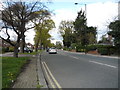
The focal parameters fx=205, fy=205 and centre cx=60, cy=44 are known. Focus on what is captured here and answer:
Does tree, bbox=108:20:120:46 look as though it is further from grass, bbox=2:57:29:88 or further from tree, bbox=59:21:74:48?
Answer: tree, bbox=59:21:74:48

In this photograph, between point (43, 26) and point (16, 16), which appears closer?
point (16, 16)

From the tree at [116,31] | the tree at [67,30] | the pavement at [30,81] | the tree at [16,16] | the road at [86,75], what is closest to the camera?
the pavement at [30,81]

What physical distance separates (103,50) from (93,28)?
56.5 meters

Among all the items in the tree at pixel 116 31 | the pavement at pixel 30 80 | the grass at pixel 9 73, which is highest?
the tree at pixel 116 31

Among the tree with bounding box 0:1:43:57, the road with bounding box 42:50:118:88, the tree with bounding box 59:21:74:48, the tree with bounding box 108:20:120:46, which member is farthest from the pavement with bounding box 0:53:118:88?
the tree with bounding box 59:21:74:48

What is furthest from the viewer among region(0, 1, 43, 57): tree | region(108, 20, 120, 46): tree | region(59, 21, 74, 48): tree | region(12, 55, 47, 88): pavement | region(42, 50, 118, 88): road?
region(59, 21, 74, 48): tree

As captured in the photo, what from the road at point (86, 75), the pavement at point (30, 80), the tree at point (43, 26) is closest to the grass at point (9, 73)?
the pavement at point (30, 80)

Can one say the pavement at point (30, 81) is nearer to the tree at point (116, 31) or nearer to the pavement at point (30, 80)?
the pavement at point (30, 80)

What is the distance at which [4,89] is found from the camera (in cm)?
745

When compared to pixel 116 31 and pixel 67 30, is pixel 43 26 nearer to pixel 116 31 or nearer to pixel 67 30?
pixel 116 31

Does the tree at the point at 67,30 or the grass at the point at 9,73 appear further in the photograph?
the tree at the point at 67,30

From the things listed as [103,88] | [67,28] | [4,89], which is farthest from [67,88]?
[67,28]

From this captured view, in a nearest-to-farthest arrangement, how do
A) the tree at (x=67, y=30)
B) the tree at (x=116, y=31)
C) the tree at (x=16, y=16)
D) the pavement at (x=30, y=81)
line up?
the pavement at (x=30, y=81) → the tree at (x=16, y=16) → the tree at (x=116, y=31) → the tree at (x=67, y=30)

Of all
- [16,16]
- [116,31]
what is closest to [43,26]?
[116,31]
